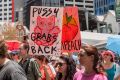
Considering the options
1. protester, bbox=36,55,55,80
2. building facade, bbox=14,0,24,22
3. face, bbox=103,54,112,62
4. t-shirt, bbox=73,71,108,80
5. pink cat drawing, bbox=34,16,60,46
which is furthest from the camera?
building facade, bbox=14,0,24,22

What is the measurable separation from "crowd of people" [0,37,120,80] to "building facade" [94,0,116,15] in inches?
3233

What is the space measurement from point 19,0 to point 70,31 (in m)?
148

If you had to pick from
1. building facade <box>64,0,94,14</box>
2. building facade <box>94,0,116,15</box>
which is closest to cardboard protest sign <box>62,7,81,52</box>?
building facade <box>94,0,116,15</box>

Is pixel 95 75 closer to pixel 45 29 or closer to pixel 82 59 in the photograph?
pixel 82 59

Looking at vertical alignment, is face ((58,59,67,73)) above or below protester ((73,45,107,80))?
below

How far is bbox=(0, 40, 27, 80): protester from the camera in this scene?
5523mm

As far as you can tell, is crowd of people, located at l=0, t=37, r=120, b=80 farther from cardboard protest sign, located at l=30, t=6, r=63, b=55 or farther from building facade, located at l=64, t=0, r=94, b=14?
building facade, located at l=64, t=0, r=94, b=14

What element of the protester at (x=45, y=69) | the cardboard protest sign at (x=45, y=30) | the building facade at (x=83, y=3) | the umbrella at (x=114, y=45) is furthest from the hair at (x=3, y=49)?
the building facade at (x=83, y=3)

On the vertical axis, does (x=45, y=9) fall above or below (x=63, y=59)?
above

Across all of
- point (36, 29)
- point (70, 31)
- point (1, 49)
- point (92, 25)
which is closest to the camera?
point (1, 49)

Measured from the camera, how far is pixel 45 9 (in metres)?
10.9

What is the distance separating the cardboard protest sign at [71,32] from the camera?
1119 centimetres

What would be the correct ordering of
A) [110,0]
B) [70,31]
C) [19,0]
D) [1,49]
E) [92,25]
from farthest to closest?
[19,0] < [110,0] < [92,25] < [70,31] < [1,49]

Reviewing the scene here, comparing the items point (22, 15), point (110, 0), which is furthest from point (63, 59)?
point (22, 15)
